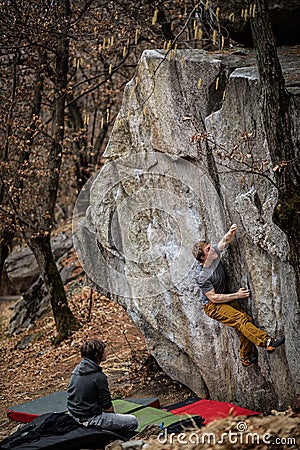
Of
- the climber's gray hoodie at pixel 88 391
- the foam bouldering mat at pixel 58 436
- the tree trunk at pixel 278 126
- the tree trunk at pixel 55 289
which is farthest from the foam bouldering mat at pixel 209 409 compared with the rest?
the tree trunk at pixel 55 289

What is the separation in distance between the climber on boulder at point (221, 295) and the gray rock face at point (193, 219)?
16 centimetres

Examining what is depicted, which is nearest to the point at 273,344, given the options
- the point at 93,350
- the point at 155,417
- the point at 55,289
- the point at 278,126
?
the point at 155,417

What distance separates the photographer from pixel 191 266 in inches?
337

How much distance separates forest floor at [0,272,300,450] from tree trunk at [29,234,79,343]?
0.81 ft

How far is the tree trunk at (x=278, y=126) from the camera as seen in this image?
6293 millimetres

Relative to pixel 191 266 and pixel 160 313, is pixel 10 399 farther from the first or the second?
pixel 191 266

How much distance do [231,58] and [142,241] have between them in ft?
9.55

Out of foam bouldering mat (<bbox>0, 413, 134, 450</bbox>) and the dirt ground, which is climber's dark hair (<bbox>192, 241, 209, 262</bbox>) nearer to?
foam bouldering mat (<bbox>0, 413, 134, 450</bbox>)

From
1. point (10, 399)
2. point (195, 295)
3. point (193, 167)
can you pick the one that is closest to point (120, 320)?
point (10, 399)

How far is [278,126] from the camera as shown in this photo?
6340 mm

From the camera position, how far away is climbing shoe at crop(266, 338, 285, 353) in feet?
22.7

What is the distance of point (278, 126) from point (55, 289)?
319 inches

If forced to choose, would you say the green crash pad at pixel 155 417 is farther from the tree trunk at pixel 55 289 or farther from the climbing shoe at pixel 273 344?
the tree trunk at pixel 55 289

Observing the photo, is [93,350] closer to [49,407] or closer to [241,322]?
[241,322]
